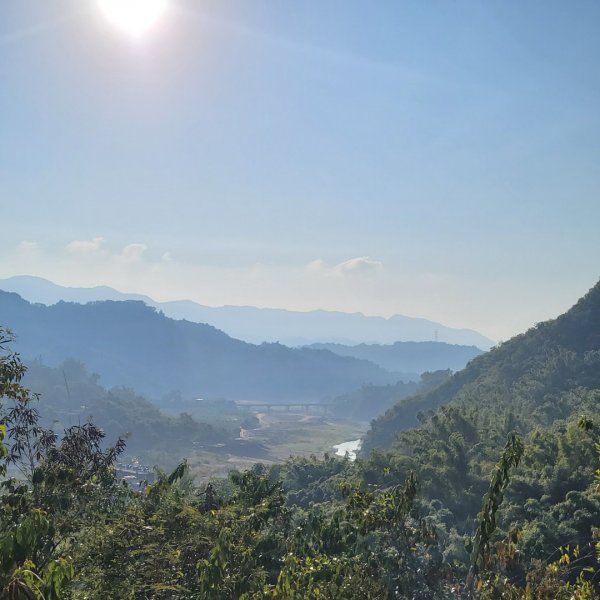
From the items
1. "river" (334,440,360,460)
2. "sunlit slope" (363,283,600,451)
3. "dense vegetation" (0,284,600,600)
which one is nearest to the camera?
"dense vegetation" (0,284,600,600)

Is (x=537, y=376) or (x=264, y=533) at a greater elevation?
(x=537, y=376)

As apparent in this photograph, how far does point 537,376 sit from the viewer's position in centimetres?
7869

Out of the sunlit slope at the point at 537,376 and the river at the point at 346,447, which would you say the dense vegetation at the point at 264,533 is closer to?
the sunlit slope at the point at 537,376

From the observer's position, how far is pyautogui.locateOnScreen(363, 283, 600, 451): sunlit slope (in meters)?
65.3

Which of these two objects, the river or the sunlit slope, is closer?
the sunlit slope

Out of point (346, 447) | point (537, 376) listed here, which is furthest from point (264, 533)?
point (346, 447)

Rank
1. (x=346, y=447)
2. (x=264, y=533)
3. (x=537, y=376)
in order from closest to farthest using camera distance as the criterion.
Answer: (x=264, y=533)
(x=537, y=376)
(x=346, y=447)

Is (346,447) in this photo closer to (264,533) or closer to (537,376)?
(537,376)

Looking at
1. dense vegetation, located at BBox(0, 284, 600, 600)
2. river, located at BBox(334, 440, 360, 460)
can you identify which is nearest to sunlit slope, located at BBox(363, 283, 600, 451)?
dense vegetation, located at BBox(0, 284, 600, 600)

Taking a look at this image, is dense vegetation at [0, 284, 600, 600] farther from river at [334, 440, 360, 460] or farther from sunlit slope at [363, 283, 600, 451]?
river at [334, 440, 360, 460]

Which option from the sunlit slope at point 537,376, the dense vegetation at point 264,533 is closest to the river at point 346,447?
the sunlit slope at point 537,376

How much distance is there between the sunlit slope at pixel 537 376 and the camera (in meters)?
65.3

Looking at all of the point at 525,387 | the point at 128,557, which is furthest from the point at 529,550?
the point at 525,387

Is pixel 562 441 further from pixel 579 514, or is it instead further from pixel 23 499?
pixel 23 499
